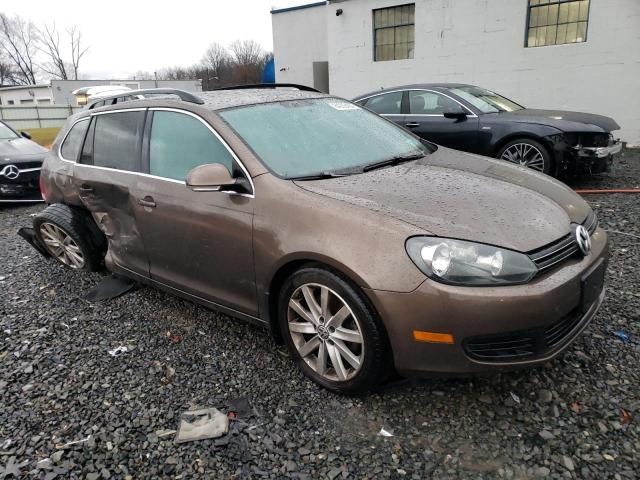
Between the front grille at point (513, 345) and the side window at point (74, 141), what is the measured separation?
3549 mm

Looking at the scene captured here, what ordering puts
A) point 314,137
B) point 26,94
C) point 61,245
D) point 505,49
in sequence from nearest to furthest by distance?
point 314,137, point 61,245, point 505,49, point 26,94

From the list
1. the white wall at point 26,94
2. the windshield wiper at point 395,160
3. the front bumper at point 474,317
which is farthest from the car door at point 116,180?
the white wall at point 26,94

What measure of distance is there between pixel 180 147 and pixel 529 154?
16.7ft

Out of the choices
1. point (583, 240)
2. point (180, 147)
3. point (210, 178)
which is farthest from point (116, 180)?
point (583, 240)

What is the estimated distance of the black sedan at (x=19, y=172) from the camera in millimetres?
7652

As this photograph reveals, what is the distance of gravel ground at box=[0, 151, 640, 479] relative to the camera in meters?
2.19

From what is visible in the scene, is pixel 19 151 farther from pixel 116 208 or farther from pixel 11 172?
pixel 116 208

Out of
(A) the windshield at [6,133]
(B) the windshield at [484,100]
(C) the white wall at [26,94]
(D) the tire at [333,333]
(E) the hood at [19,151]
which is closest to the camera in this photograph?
(D) the tire at [333,333]

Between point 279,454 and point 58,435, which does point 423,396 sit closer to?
point 279,454

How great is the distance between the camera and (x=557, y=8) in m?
11.3

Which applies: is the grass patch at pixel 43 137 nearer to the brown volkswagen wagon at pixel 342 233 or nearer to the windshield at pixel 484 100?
the windshield at pixel 484 100

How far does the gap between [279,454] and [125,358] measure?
139cm

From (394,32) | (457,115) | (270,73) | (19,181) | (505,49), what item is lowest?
(19,181)

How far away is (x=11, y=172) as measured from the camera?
25.2ft
